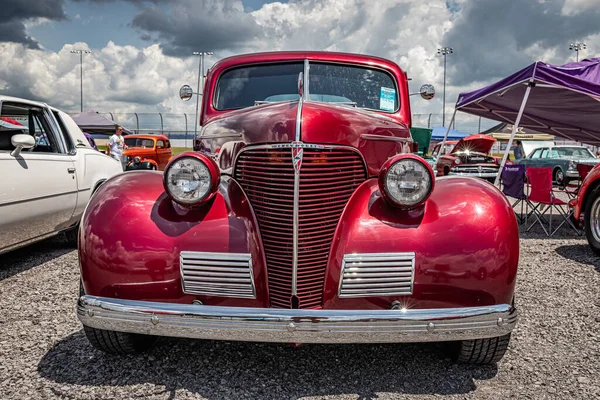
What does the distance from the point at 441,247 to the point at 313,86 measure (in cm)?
178

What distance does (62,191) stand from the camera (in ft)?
15.7

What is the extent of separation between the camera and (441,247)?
7.39 feet

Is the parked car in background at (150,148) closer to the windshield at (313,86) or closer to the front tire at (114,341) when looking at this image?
the windshield at (313,86)

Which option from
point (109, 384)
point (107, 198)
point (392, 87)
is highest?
point (392, 87)

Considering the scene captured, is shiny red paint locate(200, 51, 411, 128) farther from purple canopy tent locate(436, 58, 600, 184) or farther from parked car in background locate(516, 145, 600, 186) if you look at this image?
parked car in background locate(516, 145, 600, 186)

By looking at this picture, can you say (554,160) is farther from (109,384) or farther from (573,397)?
(109,384)

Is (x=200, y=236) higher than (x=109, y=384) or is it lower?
higher

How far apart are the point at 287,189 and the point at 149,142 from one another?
51.2 feet

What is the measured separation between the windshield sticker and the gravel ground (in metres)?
1.86

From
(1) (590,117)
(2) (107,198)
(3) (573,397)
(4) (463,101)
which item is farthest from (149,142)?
(3) (573,397)

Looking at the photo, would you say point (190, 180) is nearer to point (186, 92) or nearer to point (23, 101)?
point (186, 92)

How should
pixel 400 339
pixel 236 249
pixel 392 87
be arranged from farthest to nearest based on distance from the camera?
1. pixel 392 87
2. pixel 236 249
3. pixel 400 339

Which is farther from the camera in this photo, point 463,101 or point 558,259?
point 463,101

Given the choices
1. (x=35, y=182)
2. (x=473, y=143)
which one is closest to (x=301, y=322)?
(x=35, y=182)
